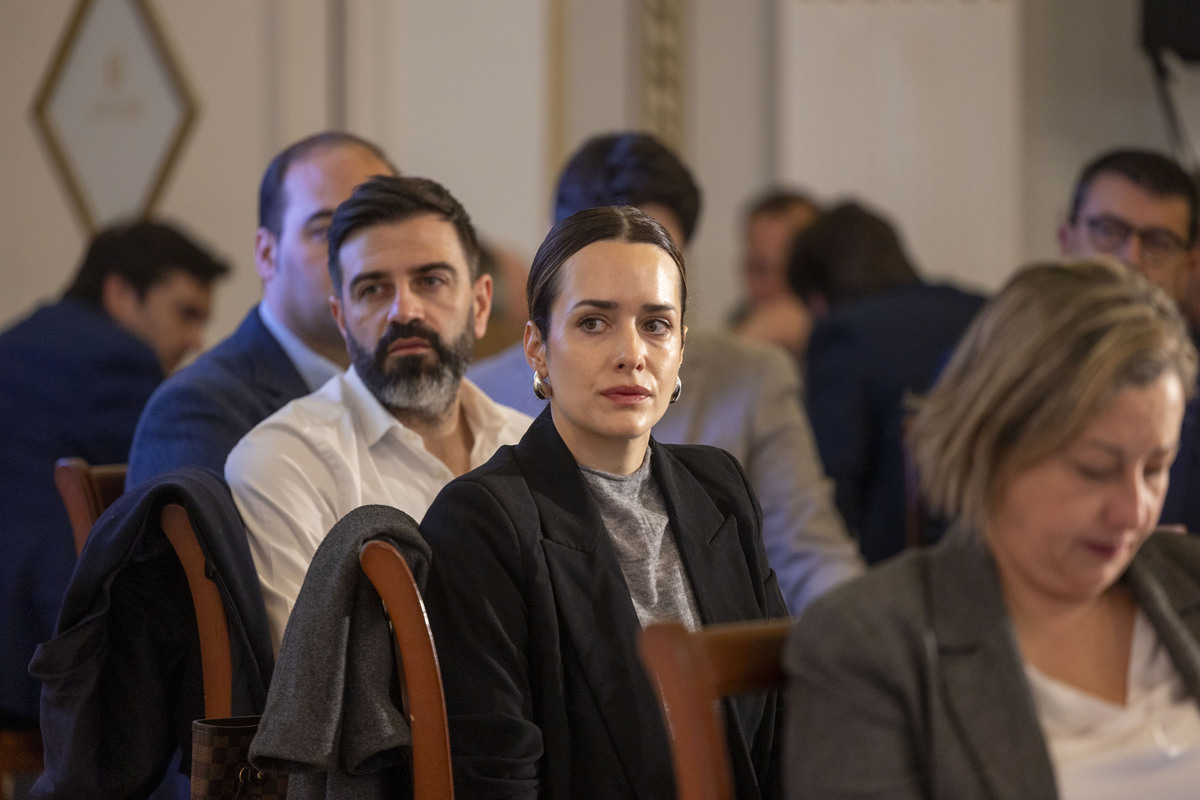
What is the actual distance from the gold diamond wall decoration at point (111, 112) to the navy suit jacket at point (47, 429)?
153 centimetres

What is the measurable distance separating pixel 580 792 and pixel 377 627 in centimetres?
29

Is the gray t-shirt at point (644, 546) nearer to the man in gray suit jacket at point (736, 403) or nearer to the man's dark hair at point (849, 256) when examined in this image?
the man in gray suit jacket at point (736, 403)

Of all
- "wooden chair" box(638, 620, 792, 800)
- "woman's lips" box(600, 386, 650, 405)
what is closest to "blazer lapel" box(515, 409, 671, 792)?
"woman's lips" box(600, 386, 650, 405)

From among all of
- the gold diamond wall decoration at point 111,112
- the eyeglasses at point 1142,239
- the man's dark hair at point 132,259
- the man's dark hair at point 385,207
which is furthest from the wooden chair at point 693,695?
the gold diamond wall decoration at point 111,112

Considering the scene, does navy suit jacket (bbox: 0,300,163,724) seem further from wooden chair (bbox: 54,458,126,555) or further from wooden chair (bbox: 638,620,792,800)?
wooden chair (bbox: 638,620,792,800)

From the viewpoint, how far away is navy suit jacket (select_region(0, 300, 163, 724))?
8.50 feet

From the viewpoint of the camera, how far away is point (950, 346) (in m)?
3.18

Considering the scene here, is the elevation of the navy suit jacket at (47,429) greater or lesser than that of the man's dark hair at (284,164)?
lesser

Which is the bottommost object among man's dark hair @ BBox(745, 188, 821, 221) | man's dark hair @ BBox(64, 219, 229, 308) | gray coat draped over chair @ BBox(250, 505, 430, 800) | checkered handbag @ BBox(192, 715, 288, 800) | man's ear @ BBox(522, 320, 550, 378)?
checkered handbag @ BBox(192, 715, 288, 800)

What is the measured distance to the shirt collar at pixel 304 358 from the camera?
2.42m

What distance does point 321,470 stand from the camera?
1927 mm

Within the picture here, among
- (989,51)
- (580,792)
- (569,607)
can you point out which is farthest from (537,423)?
(989,51)

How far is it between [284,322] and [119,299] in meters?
1.35

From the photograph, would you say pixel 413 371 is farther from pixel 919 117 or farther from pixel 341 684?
pixel 919 117
